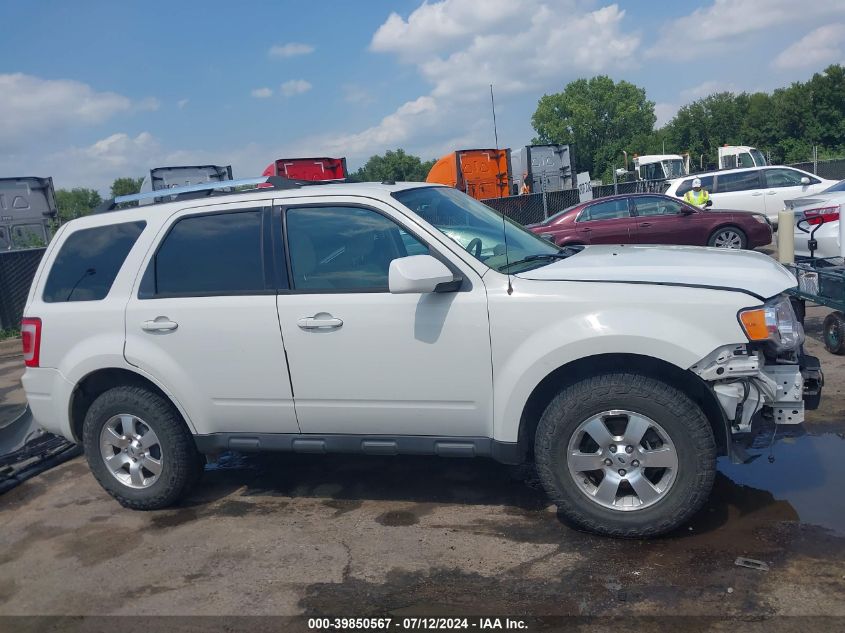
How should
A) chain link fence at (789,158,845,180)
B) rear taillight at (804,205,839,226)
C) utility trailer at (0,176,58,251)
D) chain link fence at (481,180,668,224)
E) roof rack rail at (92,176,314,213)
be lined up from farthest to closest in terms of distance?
chain link fence at (789,158,845,180)
chain link fence at (481,180,668,224)
utility trailer at (0,176,58,251)
rear taillight at (804,205,839,226)
roof rack rail at (92,176,314,213)

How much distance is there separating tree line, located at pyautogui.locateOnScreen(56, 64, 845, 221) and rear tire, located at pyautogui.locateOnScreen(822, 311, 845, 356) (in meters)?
20.7

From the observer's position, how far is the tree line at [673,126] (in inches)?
2159

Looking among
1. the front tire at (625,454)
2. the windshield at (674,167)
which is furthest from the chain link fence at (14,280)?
the windshield at (674,167)

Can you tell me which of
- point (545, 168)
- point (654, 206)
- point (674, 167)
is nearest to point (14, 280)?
point (654, 206)

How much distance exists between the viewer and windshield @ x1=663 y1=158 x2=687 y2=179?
3425 cm

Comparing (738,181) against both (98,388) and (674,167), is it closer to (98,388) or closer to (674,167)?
(674,167)

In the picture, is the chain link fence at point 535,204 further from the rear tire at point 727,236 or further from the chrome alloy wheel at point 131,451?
the chrome alloy wheel at point 131,451

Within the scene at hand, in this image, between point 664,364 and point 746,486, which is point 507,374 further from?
point 746,486

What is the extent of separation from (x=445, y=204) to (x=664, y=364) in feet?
5.68

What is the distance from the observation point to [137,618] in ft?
12.2

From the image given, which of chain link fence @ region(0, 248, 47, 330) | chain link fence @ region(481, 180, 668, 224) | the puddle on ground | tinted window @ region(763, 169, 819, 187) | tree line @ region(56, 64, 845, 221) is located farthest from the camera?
tree line @ region(56, 64, 845, 221)

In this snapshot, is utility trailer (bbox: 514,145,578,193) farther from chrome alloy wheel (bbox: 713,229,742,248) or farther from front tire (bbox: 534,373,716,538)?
front tire (bbox: 534,373,716,538)

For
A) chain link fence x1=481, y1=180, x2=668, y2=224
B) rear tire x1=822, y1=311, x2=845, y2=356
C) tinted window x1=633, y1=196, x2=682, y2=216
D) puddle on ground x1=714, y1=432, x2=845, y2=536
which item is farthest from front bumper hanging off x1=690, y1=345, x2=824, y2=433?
chain link fence x1=481, y1=180, x2=668, y2=224

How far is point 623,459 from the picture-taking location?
3.89 meters
